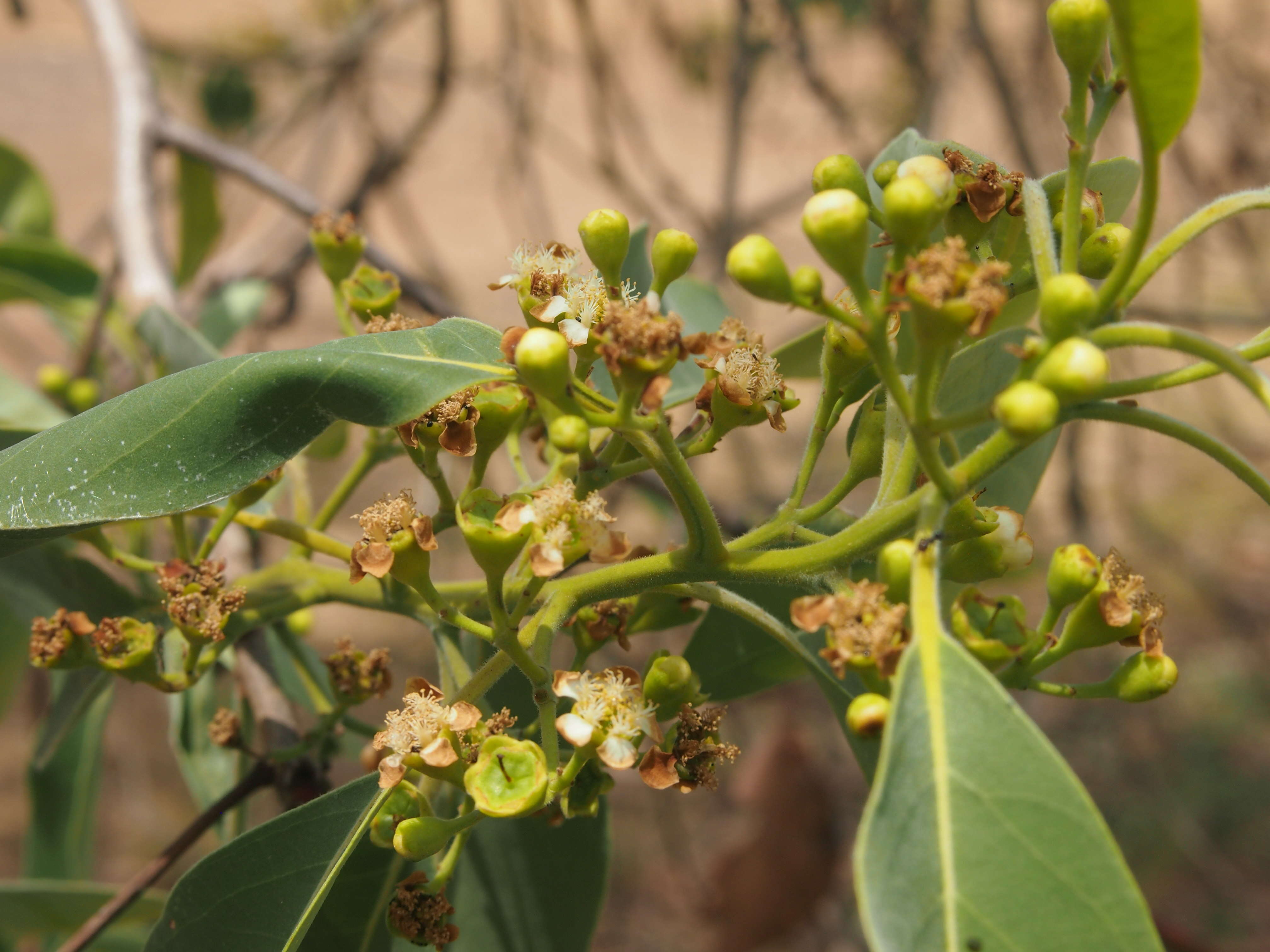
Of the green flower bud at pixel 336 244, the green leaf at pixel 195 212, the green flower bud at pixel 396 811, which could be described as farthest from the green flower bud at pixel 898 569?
the green leaf at pixel 195 212

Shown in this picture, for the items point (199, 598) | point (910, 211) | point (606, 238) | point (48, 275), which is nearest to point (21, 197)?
point (48, 275)

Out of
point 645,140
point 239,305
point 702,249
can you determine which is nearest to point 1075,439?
point 702,249

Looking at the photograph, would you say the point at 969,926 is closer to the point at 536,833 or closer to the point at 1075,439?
the point at 536,833

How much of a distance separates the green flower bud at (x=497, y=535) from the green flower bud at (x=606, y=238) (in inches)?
10.9

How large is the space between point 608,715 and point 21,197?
240cm

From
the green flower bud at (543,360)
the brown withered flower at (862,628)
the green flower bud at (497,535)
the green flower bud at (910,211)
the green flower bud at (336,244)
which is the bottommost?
the brown withered flower at (862,628)

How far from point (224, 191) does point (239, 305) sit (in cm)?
384

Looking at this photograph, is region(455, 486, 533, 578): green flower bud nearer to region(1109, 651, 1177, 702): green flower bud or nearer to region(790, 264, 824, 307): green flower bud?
region(790, 264, 824, 307): green flower bud

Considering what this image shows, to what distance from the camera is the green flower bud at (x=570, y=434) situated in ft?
2.91

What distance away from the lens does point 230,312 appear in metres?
2.51

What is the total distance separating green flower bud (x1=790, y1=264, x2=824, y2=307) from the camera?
2.81ft

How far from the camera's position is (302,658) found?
151 cm

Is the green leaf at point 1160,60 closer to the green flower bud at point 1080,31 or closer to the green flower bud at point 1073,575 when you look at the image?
the green flower bud at point 1080,31

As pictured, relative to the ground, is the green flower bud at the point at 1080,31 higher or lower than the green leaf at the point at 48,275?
lower
